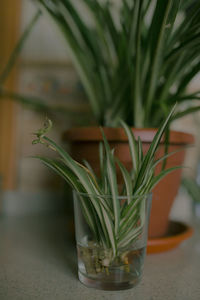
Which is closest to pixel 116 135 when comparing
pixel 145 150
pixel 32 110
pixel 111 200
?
pixel 145 150

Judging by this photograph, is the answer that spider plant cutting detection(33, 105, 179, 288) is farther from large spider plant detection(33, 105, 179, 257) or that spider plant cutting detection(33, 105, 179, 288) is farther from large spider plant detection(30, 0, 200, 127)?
large spider plant detection(30, 0, 200, 127)

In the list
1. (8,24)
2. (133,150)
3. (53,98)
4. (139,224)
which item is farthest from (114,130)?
(8,24)

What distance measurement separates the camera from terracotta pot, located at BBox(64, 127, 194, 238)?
0.52 meters

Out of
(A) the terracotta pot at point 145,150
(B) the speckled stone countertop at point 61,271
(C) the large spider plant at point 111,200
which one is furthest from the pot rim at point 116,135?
(B) the speckled stone countertop at point 61,271

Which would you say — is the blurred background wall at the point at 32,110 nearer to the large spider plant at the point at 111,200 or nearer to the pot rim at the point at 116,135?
the pot rim at the point at 116,135

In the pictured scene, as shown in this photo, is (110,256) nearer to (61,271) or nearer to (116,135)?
(61,271)

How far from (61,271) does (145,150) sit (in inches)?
10.1

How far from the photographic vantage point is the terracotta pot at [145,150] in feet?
1.70

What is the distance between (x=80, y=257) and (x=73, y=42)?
44cm

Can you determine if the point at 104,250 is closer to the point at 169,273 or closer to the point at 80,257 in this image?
the point at 80,257

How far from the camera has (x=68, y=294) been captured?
0.38 metres

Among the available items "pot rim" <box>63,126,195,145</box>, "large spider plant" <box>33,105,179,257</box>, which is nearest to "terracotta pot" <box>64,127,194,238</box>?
"pot rim" <box>63,126,195,145</box>

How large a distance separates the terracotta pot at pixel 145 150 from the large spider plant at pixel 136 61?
0.06 metres

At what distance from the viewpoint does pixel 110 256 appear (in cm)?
39
